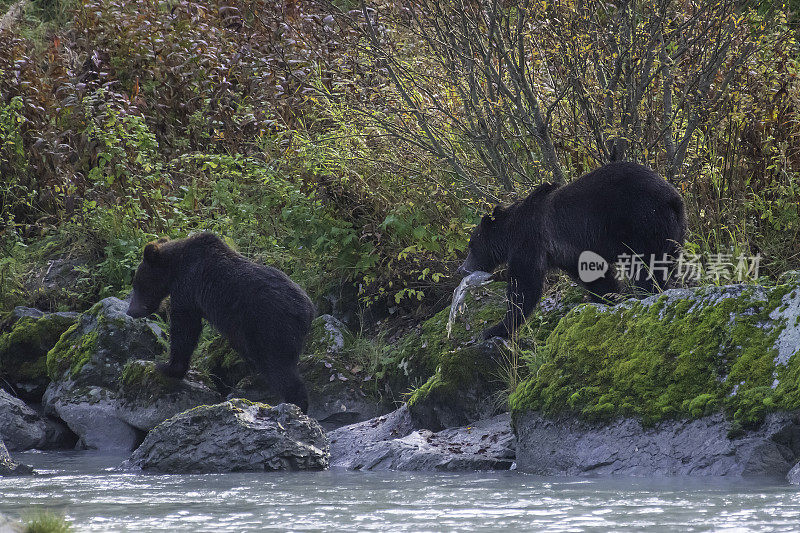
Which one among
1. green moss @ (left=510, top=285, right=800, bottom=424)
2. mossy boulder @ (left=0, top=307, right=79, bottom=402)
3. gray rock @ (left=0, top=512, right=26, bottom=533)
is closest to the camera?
gray rock @ (left=0, top=512, right=26, bottom=533)

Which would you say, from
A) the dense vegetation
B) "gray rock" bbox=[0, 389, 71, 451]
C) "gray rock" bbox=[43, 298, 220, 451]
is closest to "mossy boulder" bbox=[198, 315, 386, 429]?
"gray rock" bbox=[43, 298, 220, 451]

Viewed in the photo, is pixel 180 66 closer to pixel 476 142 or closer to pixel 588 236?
pixel 476 142

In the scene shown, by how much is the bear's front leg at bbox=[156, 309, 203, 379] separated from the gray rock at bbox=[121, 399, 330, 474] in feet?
4.99

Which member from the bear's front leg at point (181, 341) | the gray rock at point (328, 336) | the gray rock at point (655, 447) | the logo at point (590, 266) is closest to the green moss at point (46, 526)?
the gray rock at point (655, 447)

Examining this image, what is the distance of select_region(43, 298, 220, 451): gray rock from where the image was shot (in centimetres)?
807

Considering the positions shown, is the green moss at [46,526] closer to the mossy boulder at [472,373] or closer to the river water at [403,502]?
the river water at [403,502]

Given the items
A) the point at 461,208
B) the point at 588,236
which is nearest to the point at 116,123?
the point at 461,208

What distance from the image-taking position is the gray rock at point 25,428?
8125 mm

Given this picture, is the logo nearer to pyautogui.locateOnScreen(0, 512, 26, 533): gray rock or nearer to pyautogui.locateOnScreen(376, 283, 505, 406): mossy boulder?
pyautogui.locateOnScreen(376, 283, 505, 406): mossy boulder

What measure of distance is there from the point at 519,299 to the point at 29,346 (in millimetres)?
4995

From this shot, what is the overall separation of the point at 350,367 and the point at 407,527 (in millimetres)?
4644

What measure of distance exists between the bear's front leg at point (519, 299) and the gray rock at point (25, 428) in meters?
3.88

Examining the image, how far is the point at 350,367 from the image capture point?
28.3ft

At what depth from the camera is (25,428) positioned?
26.9 ft
